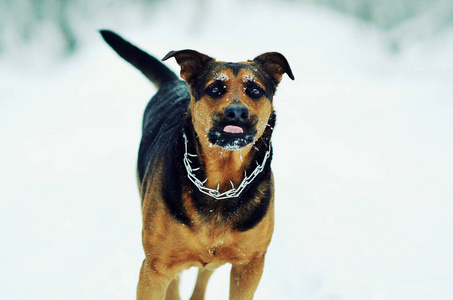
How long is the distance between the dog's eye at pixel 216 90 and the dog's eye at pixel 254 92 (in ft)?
0.46

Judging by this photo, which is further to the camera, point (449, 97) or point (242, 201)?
point (449, 97)

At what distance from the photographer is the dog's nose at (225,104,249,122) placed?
2508 millimetres

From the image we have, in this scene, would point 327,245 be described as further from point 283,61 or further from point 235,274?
point 283,61

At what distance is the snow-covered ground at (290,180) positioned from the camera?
3867 millimetres

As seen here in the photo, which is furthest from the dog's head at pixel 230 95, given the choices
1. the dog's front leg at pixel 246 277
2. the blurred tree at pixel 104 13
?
the blurred tree at pixel 104 13

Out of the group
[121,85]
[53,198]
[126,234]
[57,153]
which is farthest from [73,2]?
[126,234]

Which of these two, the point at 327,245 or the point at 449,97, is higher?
the point at 449,97

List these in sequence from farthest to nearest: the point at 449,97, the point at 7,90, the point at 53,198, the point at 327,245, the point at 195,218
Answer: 1. the point at 7,90
2. the point at 449,97
3. the point at 53,198
4. the point at 327,245
5. the point at 195,218

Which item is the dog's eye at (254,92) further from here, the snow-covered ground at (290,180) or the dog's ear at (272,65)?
the snow-covered ground at (290,180)

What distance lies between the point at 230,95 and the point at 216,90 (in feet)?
0.36

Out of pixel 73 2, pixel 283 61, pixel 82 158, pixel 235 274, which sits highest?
pixel 73 2

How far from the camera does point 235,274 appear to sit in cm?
306

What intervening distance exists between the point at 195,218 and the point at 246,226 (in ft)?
1.02

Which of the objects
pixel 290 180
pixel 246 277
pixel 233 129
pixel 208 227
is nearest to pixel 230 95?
pixel 233 129
